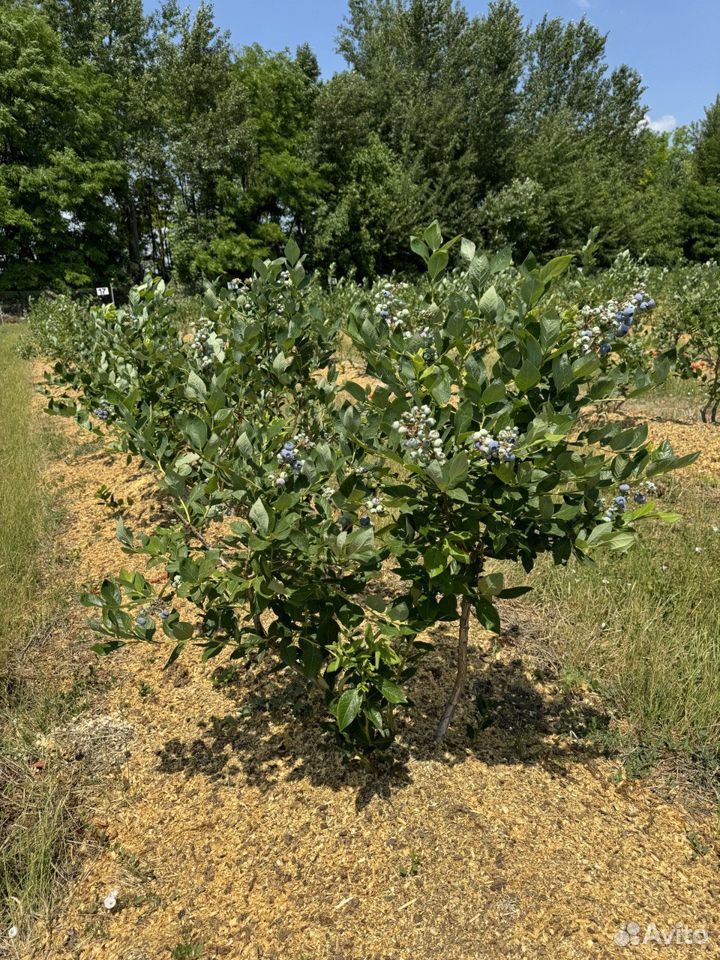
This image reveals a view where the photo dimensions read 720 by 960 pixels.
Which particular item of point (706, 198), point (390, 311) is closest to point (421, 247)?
point (390, 311)

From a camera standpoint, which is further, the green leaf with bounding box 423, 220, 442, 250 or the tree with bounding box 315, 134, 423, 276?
the tree with bounding box 315, 134, 423, 276

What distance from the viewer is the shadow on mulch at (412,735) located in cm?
232

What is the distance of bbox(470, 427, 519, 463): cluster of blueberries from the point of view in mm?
1427

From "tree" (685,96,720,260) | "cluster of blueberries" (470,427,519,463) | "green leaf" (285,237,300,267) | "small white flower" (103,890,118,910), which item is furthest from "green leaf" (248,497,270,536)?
"tree" (685,96,720,260)

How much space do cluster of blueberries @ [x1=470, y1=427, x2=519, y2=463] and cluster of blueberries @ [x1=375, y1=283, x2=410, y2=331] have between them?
2.23ft

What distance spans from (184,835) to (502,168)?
29892 millimetres

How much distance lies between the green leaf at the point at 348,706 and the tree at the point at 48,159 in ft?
89.3

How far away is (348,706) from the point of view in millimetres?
1837

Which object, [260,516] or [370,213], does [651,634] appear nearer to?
[260,516]

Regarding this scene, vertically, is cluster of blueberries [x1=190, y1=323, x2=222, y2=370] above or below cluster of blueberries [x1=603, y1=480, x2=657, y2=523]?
above

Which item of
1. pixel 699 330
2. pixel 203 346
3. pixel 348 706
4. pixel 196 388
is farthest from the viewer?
pixel 699 330

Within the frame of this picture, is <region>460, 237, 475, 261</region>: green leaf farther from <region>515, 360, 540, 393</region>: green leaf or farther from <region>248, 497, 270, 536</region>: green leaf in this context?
<region>248, 497, 270, 536</region>: green leaf

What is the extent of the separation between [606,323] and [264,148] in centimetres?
2753

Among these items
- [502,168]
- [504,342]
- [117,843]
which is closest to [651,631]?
[504,342]
